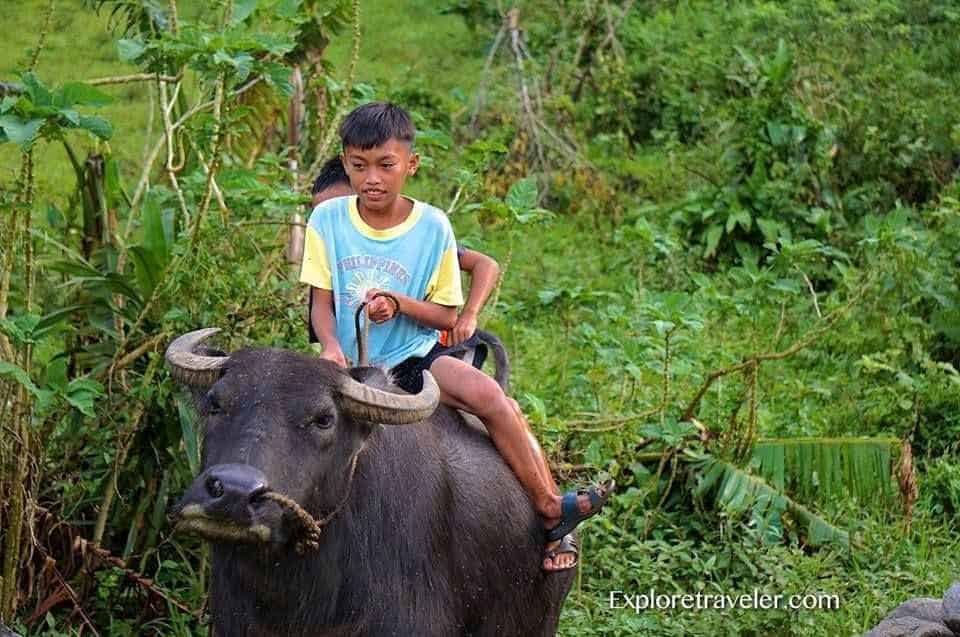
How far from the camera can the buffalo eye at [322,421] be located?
3.94 m

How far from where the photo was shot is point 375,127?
437cm

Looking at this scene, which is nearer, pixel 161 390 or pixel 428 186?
pixel 161 390

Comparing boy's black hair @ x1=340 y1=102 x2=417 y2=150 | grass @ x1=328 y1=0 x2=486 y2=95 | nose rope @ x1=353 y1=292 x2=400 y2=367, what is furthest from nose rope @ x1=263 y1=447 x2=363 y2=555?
grass @ x1=328 y1=0 x2=486 y2=95

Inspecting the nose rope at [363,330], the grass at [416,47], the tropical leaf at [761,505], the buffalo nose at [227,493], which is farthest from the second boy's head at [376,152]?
the grass at [416,47]

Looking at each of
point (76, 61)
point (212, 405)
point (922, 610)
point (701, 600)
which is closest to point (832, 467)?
point (701, 600)

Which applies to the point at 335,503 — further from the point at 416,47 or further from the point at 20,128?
the point at 416,47

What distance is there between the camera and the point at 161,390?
5.36m

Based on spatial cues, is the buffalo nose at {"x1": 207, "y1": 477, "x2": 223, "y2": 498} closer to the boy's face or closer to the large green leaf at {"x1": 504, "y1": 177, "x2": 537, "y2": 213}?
the boy's face

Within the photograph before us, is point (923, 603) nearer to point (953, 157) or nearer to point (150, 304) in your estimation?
point (150, 304)

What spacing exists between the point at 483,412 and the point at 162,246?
4.67 feet

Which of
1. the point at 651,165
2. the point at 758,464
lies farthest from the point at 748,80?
the point at 758,464

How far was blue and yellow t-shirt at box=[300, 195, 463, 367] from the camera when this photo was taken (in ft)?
14.6

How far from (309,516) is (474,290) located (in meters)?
1.04

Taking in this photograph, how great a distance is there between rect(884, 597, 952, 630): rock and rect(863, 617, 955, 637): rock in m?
0.04
